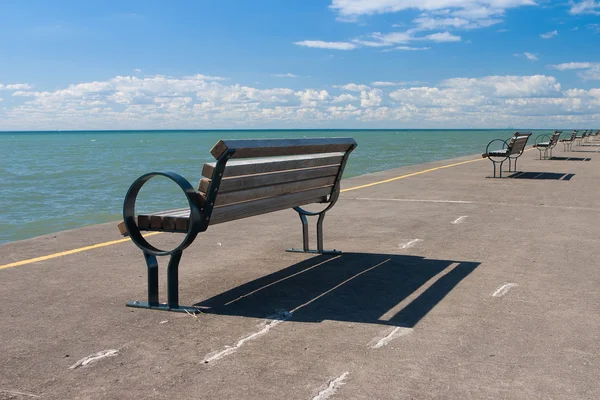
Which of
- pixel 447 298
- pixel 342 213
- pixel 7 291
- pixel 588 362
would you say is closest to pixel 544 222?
pixel 342 213

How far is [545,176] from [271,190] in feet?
40.2

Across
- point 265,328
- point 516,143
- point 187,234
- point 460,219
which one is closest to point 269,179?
point 187,234

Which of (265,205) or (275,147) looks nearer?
(275,147)

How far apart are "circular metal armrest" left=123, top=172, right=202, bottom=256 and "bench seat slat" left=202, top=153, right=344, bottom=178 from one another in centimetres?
17

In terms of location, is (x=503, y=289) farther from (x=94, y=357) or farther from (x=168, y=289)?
(x=94, y=357)

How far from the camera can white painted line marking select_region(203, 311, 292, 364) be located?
3781 millimetres

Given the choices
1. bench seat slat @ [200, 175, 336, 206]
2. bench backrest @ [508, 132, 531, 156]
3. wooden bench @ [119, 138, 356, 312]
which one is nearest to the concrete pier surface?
wooden bench @ [119, 138, 356, 312]

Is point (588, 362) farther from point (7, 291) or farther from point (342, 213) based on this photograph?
point (342, 213)

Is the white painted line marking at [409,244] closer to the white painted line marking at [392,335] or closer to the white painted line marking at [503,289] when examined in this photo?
the white painted line marking at [503,289]

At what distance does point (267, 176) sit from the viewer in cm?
541

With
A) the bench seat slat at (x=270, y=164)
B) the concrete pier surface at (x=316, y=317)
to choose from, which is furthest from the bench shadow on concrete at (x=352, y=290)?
the bench seat slat at (x=270, y=164)

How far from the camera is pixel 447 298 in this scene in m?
5.05

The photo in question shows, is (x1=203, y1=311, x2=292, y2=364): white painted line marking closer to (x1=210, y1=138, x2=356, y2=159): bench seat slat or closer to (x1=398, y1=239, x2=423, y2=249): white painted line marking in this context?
(x1=210, y1=138, x2=356, y2=159): bench seat slat

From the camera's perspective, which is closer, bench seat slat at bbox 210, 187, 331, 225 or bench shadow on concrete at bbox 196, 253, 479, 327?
bench shadow on concrete at bbox 196, 253, 479, 327
